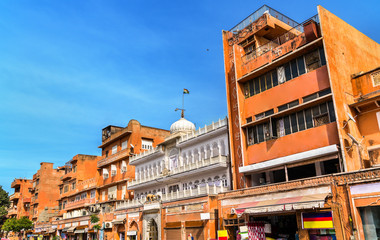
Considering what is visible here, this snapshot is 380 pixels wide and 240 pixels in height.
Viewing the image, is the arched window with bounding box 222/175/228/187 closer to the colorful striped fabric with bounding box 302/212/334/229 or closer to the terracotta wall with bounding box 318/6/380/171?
the colorful striped fabric with bounding box 302/212/334/229

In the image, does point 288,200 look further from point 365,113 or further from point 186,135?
point 186,135

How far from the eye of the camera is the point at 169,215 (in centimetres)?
2939

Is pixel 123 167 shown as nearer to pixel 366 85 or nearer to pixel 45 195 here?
pixel 366 85

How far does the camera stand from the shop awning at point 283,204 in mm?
17844

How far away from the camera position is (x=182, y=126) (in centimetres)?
3725

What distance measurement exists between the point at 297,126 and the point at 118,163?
97.7 feet

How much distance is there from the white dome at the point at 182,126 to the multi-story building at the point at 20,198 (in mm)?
51779

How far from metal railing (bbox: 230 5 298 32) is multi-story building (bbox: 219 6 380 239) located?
0.09m

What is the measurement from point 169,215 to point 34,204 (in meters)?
51.4

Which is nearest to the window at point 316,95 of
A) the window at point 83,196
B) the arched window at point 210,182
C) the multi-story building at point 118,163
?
the arched window at point 210,182

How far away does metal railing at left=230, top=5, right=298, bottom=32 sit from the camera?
26672 mm

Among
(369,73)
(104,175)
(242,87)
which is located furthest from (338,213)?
(104,175)

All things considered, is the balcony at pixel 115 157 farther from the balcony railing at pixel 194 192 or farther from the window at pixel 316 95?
the window at pixel 316 95

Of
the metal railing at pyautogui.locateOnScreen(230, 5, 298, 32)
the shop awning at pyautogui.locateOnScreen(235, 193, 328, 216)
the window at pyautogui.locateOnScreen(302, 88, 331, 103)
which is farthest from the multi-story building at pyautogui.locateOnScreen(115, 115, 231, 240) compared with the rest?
the metal railing at pyautogui.locateOnScreen(230, 5, 298, 32)
